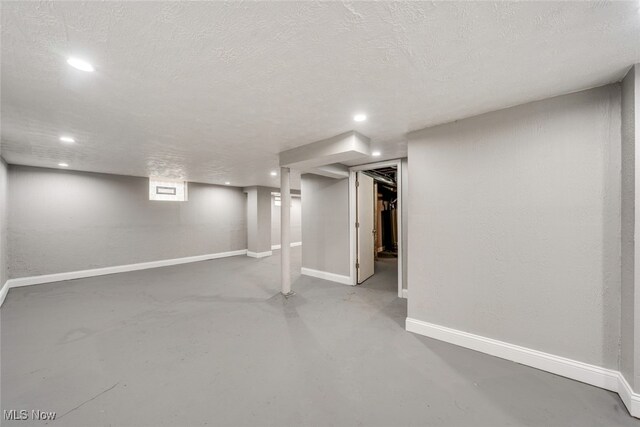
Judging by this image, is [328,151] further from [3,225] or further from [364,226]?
[3,225]

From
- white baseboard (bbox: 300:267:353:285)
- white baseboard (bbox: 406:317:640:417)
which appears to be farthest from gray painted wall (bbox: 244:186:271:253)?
white baseboard (bbox: 406:317:640:417)

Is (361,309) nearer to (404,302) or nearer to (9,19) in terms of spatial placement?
(404,302)

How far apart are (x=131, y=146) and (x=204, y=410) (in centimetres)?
337

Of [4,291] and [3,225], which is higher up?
[3,225]

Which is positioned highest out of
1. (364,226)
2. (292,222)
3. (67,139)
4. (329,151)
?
(67,139)

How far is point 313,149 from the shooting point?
3.05 meters

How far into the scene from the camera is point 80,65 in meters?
1.45

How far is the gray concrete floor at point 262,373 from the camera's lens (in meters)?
1.55

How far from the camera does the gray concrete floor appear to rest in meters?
1.55

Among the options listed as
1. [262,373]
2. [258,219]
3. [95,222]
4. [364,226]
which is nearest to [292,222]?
[258,219]

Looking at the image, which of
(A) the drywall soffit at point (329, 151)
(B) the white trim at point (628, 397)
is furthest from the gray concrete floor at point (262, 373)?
(A) the drywall soffit at point (329, 151)

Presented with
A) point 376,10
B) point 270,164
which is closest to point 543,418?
point 376,10

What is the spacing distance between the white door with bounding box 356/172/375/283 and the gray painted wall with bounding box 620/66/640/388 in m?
3.12

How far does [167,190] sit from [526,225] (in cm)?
734
